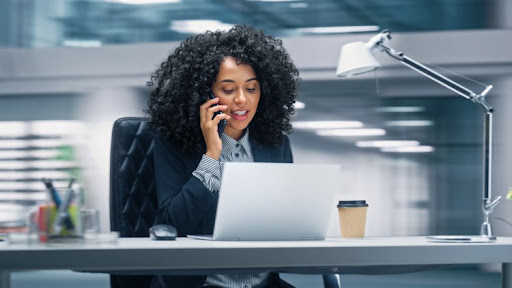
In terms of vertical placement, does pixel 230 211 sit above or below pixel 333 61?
below

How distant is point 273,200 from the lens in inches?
47.6

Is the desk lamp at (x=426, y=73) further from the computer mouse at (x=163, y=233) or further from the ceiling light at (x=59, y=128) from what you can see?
the ceiling light at (x=59, y=128)

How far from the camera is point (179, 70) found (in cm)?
171

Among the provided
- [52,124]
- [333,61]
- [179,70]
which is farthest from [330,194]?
[52,124]

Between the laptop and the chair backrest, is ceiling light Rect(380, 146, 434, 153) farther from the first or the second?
the laptop

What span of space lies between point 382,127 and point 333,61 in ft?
2.17

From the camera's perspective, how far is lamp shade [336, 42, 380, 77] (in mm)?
1566

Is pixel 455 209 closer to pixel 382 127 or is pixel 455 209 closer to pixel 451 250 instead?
pixel 382 127

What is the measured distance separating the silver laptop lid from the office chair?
0.49 meters

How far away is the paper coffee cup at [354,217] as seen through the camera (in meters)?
1.40

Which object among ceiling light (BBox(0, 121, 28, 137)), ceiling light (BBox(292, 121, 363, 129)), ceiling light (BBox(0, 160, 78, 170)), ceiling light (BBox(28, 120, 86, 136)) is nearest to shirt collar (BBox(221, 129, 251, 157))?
ceiling light (BBox(292, 121, 363, 129))

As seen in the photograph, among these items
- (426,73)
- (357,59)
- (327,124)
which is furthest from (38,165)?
(426,73)

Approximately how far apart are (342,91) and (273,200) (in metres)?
4.80

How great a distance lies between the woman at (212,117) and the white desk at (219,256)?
0.40 m
